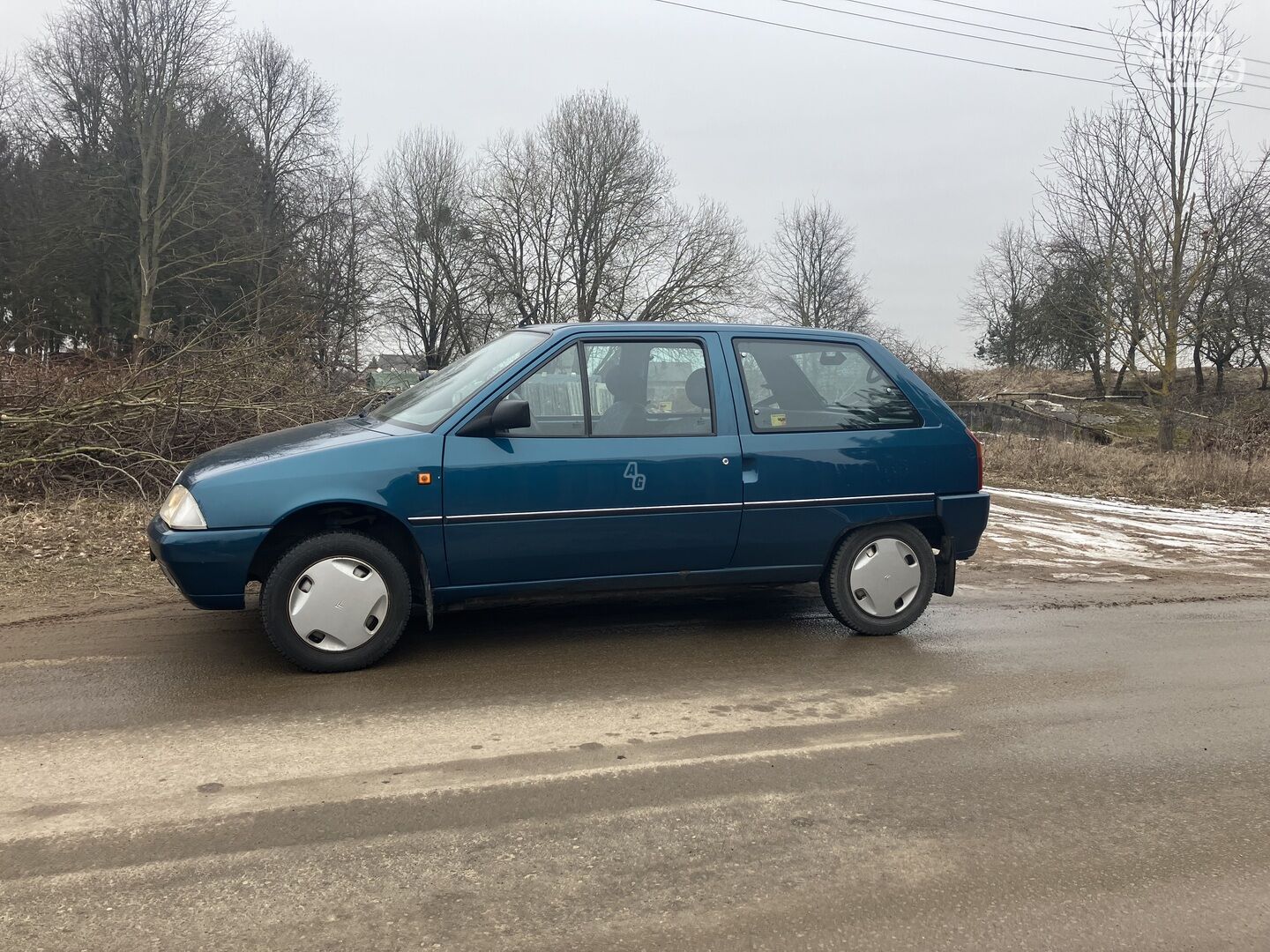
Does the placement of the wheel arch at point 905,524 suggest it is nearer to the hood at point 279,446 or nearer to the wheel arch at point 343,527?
the wheel arch at point 343,527

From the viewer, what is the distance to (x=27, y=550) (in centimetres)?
713

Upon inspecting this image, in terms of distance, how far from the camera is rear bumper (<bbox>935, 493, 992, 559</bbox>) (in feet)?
18.5

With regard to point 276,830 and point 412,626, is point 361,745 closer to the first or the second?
point 276,830

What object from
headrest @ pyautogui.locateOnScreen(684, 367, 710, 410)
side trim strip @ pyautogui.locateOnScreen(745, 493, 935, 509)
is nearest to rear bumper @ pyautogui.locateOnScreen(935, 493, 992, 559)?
side trim strip @ pyautogui.locateOnScreen(745, 493, 935, 509)

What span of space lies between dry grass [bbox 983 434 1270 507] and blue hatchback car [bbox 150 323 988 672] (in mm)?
10125

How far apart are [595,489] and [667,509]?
0.42 metres

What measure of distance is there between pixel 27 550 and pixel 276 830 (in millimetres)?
5339

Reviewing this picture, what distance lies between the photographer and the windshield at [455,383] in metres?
5.02

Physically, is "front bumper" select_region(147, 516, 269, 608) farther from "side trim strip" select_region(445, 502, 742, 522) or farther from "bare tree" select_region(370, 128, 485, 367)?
"bare tree" select_region(370, 128, 485, 367)

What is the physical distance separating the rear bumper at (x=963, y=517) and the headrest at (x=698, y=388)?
1555 millimetres

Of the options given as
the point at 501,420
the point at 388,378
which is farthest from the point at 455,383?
the point at 388,378

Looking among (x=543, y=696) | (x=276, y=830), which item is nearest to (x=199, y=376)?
(x=543, y=696)

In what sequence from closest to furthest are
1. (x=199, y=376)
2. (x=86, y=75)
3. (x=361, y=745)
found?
1. (x=361, y=745)
2. (x=199, y=376)
3. (x=86, y=75)

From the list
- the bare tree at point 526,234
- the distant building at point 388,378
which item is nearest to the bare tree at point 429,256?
the bare tree at point 526,234
